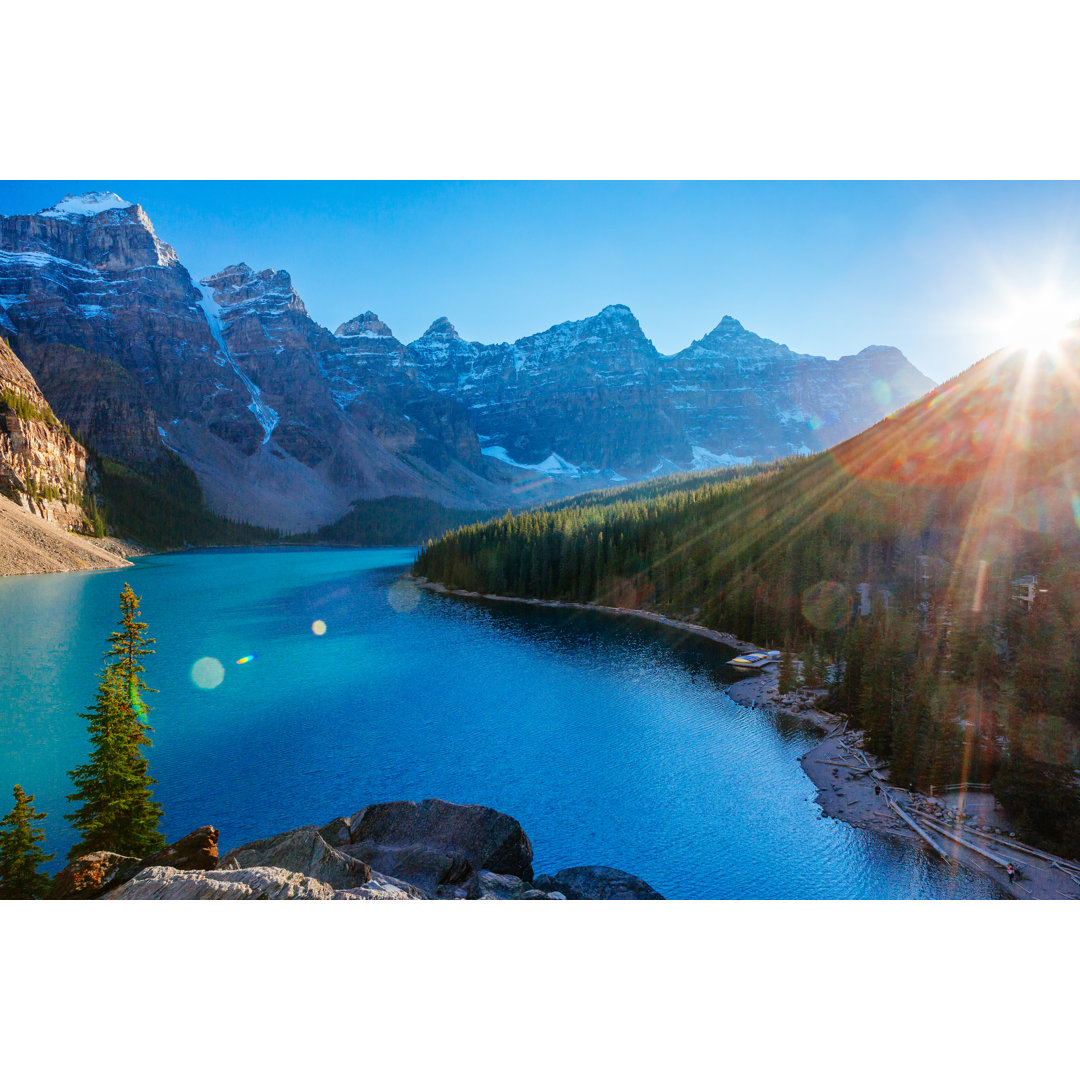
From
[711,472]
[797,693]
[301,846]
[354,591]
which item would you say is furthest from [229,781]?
[711,472]

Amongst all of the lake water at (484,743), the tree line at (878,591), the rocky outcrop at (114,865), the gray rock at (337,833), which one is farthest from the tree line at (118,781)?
the tree line at (878,591)

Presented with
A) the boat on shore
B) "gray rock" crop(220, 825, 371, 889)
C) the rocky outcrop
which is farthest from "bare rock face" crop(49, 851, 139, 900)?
the boat on shore

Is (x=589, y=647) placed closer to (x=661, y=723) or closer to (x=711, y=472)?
(x=661, y=723)

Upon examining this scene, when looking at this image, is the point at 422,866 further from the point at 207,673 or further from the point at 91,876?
the point at 207,673

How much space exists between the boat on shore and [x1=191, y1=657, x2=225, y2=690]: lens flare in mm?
33277

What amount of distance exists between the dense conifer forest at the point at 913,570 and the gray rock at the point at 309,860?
19.7m

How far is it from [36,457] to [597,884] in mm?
123546

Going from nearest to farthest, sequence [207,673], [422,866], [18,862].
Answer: [18,862], [422,866], [207,673]

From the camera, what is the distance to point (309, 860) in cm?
1464

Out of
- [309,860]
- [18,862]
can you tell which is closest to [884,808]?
[309,860]

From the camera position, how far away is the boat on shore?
45.8 m

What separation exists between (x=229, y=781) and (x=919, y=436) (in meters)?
65.9

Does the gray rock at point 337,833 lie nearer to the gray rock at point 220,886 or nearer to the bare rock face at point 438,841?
the bare rock face at point 438,841

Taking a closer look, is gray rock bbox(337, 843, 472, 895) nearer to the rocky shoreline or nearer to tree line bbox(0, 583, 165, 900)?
the rocky shoreline
